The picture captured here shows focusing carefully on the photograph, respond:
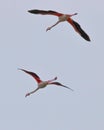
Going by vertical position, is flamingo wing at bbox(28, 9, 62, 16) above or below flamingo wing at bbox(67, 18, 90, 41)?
above

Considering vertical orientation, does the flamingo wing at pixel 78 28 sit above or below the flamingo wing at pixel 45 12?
below

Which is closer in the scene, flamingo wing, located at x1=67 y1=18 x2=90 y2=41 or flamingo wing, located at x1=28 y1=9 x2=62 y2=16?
flamingo wing, located at x1=67 y1=18 x2=90 y2=41

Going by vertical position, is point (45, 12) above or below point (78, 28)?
above

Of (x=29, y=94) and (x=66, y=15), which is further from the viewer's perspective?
(x=29, y=94)

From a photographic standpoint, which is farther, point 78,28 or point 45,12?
point 78,28

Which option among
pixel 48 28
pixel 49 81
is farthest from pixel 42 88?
pixel 48 28

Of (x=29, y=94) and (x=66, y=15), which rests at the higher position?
(x=66, y=15)

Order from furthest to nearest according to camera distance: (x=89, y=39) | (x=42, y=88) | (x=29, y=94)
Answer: (x=29, y=94) < (x=42, y=88) < (x=89, y=39)

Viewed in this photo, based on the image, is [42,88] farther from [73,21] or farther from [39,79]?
[73,21]

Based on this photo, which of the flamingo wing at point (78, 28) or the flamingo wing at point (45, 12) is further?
the flamingo wing at point (45, 12)

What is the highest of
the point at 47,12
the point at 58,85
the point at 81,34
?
the point at 47,12

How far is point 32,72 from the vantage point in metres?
24.0

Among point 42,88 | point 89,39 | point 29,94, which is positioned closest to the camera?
point 89,39

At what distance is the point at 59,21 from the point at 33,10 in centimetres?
129
